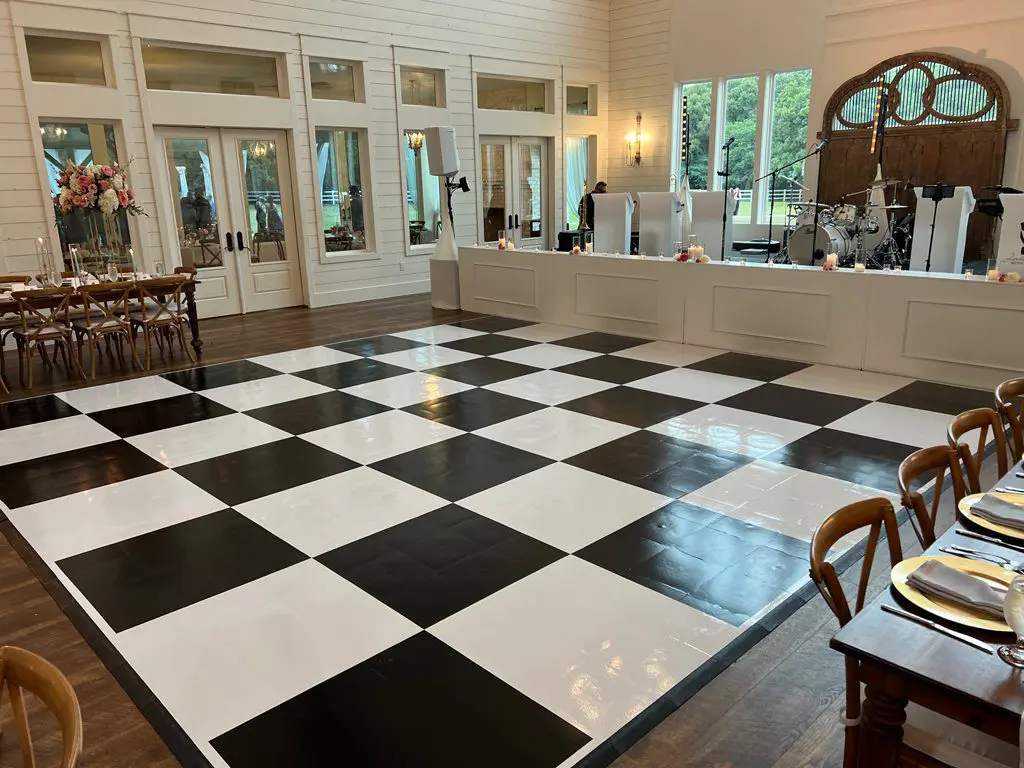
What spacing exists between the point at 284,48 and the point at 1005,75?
9.21 meters

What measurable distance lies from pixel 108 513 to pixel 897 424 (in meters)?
4.71

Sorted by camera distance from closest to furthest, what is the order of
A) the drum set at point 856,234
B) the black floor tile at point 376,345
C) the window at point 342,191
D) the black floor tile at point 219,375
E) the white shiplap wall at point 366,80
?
the black floor tile at point 219,375 < the black floor tile at point 376,345 < the white shiplap wall at point 366,80 < the drum set at point 856,234 < the window at point 342,191

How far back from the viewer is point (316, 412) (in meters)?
5.59

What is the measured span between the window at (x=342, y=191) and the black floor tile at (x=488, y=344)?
3.76 m

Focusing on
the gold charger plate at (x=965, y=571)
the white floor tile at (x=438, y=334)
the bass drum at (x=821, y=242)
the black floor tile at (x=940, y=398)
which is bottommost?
the black floor tile at (x=940, y=398)

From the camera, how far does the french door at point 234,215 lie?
9328 millimetres

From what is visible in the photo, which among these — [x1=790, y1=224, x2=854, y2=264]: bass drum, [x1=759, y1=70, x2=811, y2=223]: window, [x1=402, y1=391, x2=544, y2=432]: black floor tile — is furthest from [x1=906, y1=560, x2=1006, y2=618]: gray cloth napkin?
[x1=759, y1=70, x2=811, y2=223]: window

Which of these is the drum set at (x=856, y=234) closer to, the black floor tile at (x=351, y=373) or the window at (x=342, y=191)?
the black floor tile at (x=351, y=373)

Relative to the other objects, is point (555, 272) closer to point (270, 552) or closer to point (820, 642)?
point (270, 552)

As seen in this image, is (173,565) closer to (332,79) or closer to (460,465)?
(460,465)

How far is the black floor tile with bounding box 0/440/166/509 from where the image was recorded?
14.0ft

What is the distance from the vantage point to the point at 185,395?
6.12 m

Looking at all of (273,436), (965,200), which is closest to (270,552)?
(273,436)

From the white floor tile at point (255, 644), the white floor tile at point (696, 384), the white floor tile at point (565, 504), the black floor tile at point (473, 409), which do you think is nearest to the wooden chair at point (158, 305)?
the black floor tile at point (473, 409)
